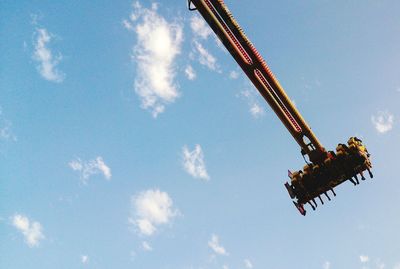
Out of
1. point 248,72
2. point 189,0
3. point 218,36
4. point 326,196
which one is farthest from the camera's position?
point 326,196

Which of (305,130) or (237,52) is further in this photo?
(305,130)

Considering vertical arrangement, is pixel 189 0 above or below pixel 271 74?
above

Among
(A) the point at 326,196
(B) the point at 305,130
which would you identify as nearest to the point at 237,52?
(B) the point at 305,130

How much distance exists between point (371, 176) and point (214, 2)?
7171 mm

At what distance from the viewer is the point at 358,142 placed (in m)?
11.4

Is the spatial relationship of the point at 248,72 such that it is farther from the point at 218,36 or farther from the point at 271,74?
the point at 218,36

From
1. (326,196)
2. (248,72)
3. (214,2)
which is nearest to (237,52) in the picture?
(248,72)

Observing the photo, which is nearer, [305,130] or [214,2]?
[214,2]

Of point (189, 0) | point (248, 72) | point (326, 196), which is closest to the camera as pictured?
point (189, 0)

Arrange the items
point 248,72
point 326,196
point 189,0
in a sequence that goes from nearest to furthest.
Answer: point 189,0 → point 248,72 → point 326,196

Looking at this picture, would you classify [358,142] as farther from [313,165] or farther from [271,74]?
[271,74]

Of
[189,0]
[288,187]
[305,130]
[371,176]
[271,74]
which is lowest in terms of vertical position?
[371,176]

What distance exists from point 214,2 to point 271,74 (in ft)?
9.07

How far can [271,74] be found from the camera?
36.1 ft
